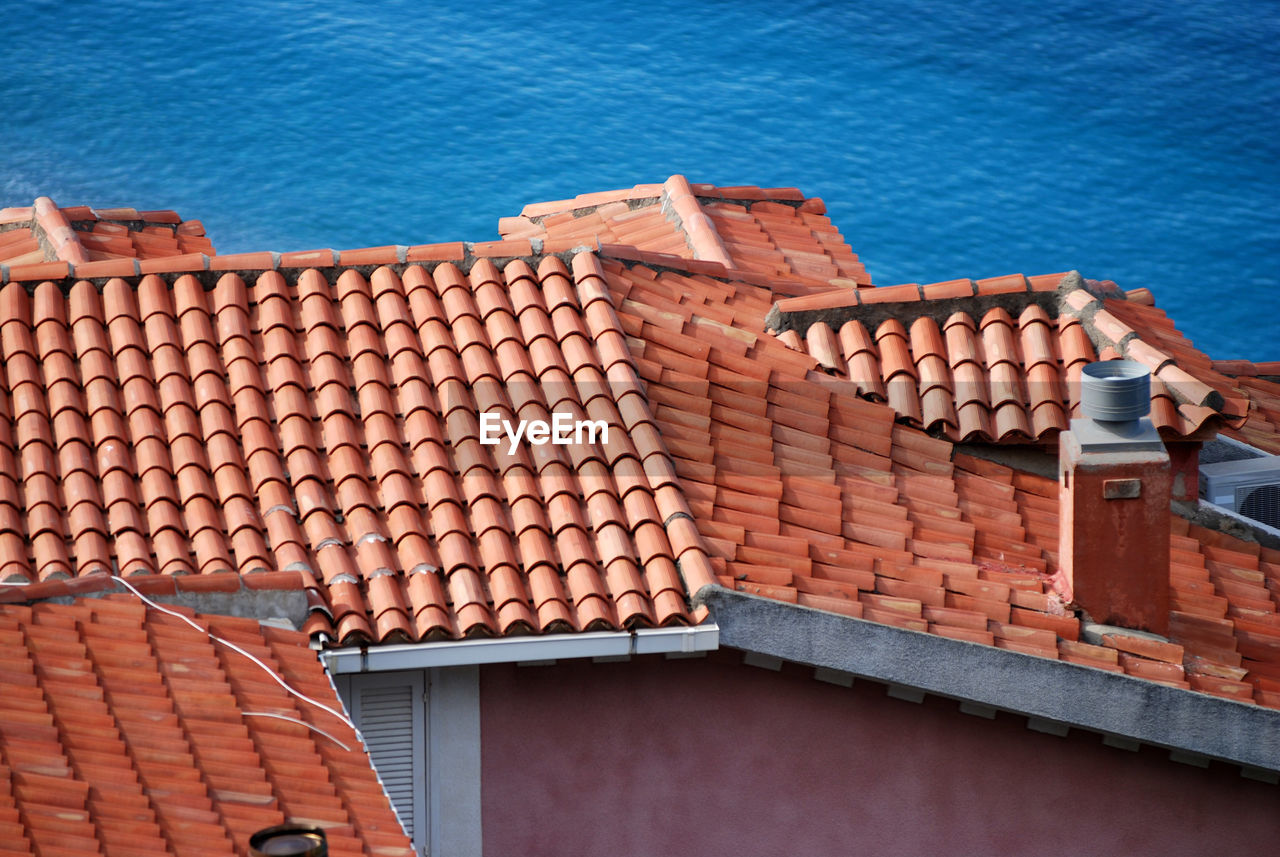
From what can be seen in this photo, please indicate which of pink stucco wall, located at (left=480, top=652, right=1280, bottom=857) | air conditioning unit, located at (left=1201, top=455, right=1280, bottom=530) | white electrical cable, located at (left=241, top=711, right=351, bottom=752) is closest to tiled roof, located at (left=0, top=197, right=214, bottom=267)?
pink stucco wall, located at (left=480, top=652, right=1280, bottom=857)

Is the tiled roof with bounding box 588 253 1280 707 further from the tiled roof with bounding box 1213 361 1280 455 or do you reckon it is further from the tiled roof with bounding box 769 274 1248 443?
the tiled roof with bounding box 1213 361 1280 455

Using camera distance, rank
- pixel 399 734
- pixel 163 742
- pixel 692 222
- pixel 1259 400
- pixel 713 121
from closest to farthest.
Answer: pixel 163 742 < pixel 399 734 < pixel 1259 400 < pixel 692 222 < pixel 713 121

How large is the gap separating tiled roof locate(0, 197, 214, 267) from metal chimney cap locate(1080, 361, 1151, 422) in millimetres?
6979

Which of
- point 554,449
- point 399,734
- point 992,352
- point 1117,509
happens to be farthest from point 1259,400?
point 399,734

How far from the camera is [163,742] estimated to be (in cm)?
691

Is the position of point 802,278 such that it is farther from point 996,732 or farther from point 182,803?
point 182,803

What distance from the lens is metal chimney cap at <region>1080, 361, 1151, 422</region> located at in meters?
9.23

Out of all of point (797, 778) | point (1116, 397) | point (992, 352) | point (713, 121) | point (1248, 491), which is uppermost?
point (713, 121)

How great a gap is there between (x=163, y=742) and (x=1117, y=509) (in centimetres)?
525

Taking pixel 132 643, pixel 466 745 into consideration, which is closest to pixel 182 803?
pixel 132 643

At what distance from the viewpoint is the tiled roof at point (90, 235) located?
41.7ft

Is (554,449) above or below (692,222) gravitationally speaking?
below

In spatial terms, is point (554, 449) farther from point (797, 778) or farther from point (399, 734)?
point (797, 778)

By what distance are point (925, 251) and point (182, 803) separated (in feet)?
77.6
